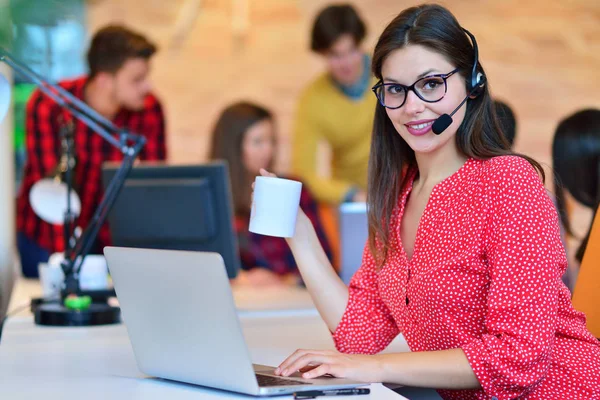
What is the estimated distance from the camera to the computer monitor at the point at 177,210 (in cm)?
231

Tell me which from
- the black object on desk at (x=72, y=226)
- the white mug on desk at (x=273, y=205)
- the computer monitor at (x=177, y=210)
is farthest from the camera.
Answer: the computer monitor at (x=177, y=210)

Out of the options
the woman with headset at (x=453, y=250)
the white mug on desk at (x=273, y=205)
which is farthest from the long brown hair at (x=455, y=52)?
the white mug on desk at (x=273, y=205)

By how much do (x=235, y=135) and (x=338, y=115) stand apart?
735mm

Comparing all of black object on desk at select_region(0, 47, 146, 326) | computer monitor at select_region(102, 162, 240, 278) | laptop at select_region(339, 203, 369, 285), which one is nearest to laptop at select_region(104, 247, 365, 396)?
black object on desk at select_region(0, 47, 146, 326)

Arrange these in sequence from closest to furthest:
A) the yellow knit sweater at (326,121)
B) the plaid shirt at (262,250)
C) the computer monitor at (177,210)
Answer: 1. the computer monitor at (177,210)
2. the plaid shirt at (262,250)
3. the yellow knit sweater at (326,121)

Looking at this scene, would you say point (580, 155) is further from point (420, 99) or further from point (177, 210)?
point (420, 99)

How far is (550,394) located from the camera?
4.36 feet

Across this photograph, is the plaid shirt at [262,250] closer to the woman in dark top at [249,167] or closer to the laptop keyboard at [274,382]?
the woman in dark top at [249,167]

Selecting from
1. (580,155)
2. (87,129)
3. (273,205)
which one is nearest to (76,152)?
(87,129)

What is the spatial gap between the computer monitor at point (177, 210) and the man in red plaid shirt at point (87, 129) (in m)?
0.87

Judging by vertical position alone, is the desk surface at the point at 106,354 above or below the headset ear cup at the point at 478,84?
below

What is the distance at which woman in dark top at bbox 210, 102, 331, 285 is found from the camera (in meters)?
3.45

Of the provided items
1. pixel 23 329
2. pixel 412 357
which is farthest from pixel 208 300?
pixel 23 329

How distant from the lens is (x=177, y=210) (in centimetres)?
235
